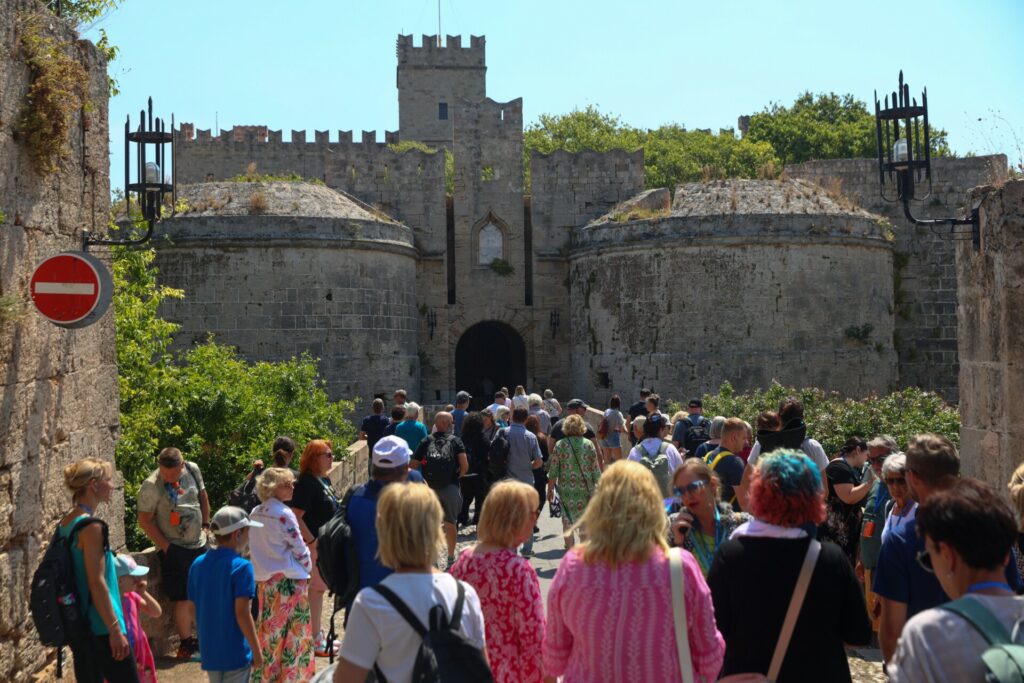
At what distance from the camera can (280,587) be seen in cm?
677

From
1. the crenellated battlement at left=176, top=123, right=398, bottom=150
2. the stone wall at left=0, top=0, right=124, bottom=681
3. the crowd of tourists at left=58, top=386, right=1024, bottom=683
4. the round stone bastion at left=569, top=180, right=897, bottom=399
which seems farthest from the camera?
the crenellated battlement at left=176, top=123, right=398, bottom=150

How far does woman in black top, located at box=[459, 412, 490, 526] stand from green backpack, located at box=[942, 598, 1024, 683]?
27.9 ft

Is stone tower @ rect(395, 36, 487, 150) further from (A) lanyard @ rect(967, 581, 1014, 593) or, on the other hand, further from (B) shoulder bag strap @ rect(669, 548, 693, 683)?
(A) lanyard @ rect(967, 581, 1014, 593)

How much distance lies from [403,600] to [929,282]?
26059 millimetres

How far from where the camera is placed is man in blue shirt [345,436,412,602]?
19.6ft

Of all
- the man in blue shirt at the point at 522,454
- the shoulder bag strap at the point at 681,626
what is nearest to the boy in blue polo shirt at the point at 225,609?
the shoulder bag strap at the point at 681,626

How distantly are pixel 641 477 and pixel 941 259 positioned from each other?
2547 cm

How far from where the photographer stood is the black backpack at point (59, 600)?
5.52 meters

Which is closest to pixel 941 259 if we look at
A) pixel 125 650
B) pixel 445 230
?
pixel 445 230

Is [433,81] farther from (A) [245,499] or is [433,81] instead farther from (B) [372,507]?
(B) [372,507]

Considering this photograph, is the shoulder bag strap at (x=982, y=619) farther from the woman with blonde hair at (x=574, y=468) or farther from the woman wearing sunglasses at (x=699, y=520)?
the woman with blonde hair at (x=574, y=468)

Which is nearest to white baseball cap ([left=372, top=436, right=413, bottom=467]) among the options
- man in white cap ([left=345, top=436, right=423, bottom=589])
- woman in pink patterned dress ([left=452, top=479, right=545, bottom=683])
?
man in white cap ([left=345, top=436, right=423, bottom=589])

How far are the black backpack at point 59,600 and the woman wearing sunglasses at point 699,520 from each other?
2.92 m

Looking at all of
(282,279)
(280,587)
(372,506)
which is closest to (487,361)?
(282,279)
